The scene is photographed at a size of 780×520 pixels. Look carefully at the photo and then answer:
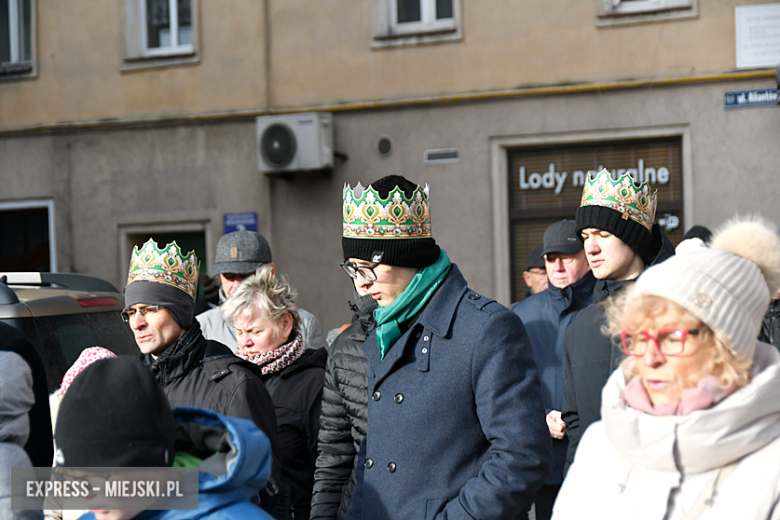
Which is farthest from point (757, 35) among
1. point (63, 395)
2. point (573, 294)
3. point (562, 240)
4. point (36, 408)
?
point (63, 395)

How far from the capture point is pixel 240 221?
1078 centimetres

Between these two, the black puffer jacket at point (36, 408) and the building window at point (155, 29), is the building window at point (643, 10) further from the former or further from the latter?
the black puffer jacket at point (36, 408)

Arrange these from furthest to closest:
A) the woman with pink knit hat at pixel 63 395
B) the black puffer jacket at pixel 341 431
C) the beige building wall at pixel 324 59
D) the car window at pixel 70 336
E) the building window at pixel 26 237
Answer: the building window at pixel 26 237 < the beige building wall at pixel 324 59 < the car window at pixel 70 336 < the black puffer jacket at pixel 341 431 < the woman with pink knit hat at pixel 63 395

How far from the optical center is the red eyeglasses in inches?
78.2

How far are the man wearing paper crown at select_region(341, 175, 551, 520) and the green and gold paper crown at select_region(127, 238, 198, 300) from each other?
1.21 m

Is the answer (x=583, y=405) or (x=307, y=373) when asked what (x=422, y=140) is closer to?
(x=307, y=373)

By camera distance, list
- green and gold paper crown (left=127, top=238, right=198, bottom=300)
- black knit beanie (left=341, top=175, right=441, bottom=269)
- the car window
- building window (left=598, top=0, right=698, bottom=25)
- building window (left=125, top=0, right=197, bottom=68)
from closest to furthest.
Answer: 1. black knit beanie (left=341, top=175, right=441, bottom=269)
2. green and gold paper crown (left=127, top=238, right=198, bottom=300)
3. the car window
4. building window (left=598, top=0, right=698, bottom=25)
5. building window (left=125, top=0, right=197, bottom=68)

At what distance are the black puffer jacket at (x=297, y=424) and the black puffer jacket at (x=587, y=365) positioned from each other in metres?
1.12

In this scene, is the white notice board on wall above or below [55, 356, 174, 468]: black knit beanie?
above

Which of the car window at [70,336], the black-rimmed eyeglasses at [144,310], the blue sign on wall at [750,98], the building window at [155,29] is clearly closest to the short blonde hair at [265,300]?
the black-rimmed eyeglasses at [144,310]

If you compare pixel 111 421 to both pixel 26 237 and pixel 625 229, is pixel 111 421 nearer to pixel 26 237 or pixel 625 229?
pixel 625 229

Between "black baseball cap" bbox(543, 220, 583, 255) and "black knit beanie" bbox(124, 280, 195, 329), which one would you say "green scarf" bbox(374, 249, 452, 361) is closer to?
"black knit beanie" bbox(124, 280, 195, 329)

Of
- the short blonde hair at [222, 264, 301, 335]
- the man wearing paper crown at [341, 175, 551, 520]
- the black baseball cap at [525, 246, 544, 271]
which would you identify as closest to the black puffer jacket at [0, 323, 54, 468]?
the short blonde hair at [222, 264, 301, 335]

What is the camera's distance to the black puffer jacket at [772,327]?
3875 mm
